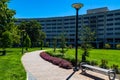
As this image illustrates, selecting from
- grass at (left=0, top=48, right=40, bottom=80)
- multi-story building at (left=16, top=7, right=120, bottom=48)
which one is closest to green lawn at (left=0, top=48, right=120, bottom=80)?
grass at (left=0, top=48, right=40, bottom=80)

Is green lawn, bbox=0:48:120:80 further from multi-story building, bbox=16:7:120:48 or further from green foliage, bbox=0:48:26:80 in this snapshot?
multi-story building, bbox=16:7:120:48

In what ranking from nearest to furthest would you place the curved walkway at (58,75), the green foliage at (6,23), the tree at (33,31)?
1. the curved walkway at (58,75)
2. the green foliage at (6,23)
3. the tree at (33,31)

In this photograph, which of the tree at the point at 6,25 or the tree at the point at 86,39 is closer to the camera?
the tree at the point at 86,39

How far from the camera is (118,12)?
388ft

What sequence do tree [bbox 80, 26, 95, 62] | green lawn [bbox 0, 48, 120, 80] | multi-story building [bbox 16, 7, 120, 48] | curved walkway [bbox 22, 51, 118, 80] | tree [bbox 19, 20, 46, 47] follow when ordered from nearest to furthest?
1. curved walkway [bbox 22, 51, 118, 80]
2. green lawn [bbox 0, 48, 120, 80]
3. tree [bbox 80, 26, 95, 62]
4. tree [bbox 19, 20, 46, 47]
5. multi-story building [bbox 16, 7, 120, 48]

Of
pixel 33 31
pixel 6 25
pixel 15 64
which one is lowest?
pixel 15 64

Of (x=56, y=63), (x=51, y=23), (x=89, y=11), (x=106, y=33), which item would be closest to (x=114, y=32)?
(x=106, y=33)

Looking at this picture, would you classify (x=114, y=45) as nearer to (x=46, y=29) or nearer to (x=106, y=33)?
(x=106, y=33)

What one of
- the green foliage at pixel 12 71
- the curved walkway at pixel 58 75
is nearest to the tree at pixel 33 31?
the green foliage at pixel 12 71

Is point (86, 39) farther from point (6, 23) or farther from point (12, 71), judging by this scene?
point (6, 23)

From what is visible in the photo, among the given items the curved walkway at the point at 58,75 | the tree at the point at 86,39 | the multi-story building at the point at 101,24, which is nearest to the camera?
the curved walkway at the point at 58,75

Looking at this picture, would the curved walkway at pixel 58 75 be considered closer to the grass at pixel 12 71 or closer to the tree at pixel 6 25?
the grass at pixel 12 71

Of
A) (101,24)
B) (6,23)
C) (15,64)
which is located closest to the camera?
(15,64)

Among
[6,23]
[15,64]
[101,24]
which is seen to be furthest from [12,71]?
[101,24]
